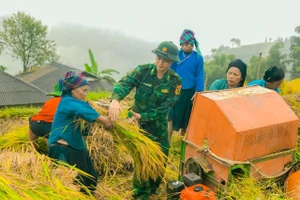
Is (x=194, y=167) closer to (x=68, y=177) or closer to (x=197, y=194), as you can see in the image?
(x=197, y=194)

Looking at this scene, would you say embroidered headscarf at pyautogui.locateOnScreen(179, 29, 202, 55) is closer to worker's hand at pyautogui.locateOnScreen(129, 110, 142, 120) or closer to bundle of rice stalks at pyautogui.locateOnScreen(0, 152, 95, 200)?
worker's hand at pyautogui.locateOnScreen(129, 110, 142, 120)

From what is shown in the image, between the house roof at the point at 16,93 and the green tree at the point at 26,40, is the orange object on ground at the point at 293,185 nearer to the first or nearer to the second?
the house roof at the point at 16,93

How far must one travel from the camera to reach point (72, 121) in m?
2.85

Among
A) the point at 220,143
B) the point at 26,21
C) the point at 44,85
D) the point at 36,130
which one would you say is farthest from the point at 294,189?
the point at 26,21

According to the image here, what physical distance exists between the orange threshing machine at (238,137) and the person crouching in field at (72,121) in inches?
33.6

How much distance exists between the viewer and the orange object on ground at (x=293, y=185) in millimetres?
2646

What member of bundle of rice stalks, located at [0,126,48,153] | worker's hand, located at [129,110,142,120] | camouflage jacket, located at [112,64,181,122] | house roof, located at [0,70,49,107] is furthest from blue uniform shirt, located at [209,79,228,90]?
house roof, located at [0,70,49,107]

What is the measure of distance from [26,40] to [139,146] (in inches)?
1532

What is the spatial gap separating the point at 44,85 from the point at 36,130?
30544mm

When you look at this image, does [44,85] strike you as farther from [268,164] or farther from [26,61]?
[268,164]

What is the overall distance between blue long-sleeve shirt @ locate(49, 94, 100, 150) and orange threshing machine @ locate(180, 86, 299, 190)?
978 mm

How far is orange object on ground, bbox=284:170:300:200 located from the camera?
104 inches

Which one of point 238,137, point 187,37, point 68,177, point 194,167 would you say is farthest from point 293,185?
point 187,37

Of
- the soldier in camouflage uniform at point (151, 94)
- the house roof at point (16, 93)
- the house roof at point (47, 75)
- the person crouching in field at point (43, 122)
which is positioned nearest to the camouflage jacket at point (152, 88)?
the soldier in camouflage uniform at point (151, 94)
